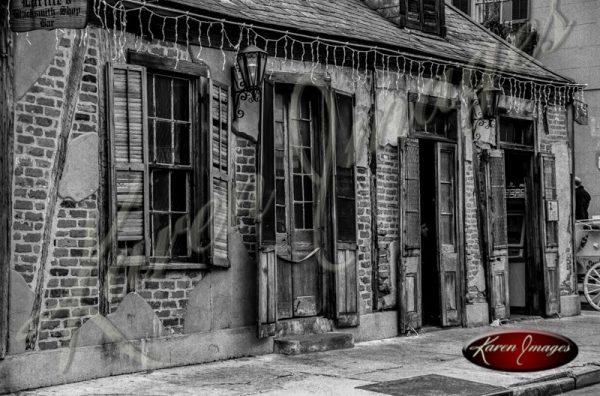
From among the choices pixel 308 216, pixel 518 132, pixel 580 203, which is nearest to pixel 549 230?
pixel 518 132

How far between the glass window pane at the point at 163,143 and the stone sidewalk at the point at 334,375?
7.15ft

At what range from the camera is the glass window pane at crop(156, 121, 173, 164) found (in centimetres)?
980

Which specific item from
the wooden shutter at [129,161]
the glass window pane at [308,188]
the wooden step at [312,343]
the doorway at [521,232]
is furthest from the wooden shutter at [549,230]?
the wooden shutter at [129,161]

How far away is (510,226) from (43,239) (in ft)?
29.7

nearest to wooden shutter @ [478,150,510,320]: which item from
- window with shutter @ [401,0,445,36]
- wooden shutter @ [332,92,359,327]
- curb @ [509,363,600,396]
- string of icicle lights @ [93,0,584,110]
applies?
string of icicle lights @ [93,0,584,110]

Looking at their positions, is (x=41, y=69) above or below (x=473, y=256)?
above

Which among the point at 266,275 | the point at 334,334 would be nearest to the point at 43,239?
the point at 266,275

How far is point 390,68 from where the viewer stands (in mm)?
12875

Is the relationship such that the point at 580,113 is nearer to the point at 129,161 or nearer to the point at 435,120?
the point at 435,120

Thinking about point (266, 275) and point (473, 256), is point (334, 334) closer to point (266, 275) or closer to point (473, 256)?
point (266, 275)

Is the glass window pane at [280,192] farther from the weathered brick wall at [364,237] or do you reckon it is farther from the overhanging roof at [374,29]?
the overhanging roof at [374,29]

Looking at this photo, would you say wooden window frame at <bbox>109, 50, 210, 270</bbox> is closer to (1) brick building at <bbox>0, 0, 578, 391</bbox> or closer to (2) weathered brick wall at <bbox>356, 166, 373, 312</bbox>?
(1) brick building at <bbox>0, 0, 578, 391</bbox>

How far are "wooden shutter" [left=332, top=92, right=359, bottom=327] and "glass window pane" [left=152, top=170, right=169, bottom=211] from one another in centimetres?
253

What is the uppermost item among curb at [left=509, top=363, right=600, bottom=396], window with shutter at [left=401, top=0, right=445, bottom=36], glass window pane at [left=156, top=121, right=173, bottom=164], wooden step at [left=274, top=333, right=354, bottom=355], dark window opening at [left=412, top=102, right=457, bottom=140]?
window with shutter at [left=401, top=0, right=445, bottom=36]
